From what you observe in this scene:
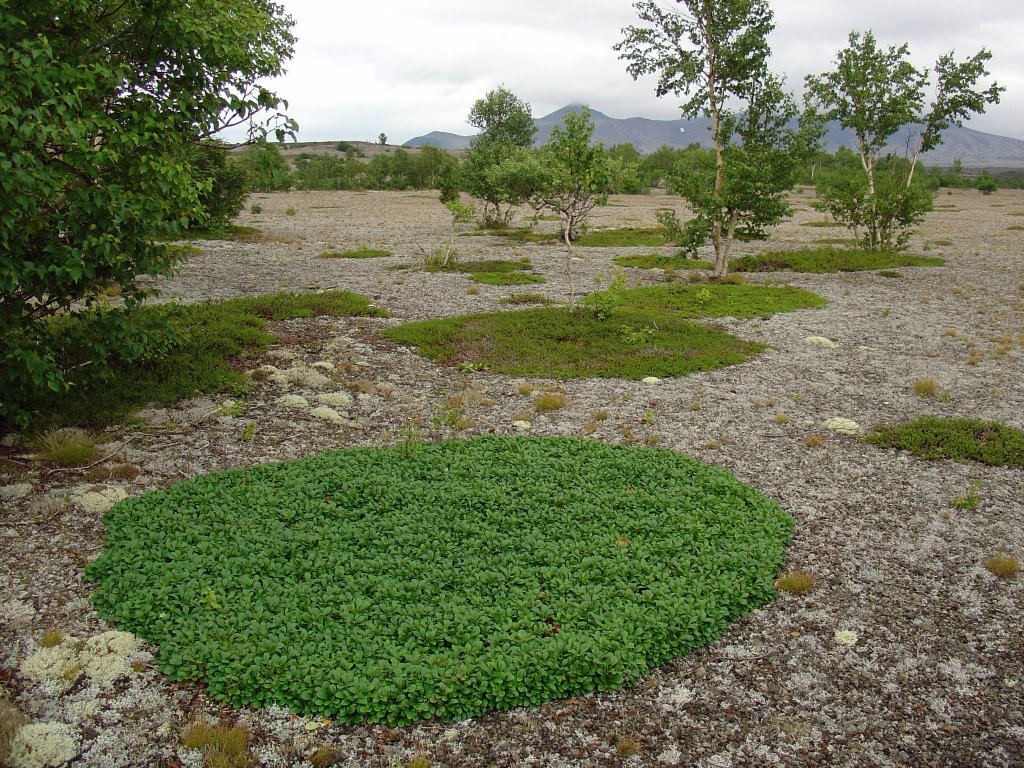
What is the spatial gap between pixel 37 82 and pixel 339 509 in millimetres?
5410

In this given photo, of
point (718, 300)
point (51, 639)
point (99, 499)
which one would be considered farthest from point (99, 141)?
point (718, 300)

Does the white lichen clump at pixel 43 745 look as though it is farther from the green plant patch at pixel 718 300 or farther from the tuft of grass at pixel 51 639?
the green plant patch at pixel 718 300

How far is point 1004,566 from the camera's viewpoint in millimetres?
6918

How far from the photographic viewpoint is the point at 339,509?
7582mm

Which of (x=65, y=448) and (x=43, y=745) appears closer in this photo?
Result: (x=43, y=745)

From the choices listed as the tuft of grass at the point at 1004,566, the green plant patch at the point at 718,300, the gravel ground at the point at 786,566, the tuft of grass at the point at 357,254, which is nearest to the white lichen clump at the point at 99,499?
the gravel ground at the point at 786,566

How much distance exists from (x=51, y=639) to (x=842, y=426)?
34.4 feet

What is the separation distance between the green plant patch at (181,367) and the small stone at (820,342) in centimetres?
1233

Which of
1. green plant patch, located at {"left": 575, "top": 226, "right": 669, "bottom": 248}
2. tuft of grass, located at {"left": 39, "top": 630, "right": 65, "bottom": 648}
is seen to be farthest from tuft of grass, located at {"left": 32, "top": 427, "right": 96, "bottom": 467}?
green plant patch, located at {"left": 575, "top": 226, "right": 669, "bottom": 248}

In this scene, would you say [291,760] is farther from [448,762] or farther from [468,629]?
[468,629]

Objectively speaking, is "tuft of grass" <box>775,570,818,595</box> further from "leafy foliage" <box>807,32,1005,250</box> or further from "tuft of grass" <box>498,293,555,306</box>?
"leafy foliage" <box>807,32,1005,250</box>

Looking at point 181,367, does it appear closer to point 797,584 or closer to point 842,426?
point 797,584

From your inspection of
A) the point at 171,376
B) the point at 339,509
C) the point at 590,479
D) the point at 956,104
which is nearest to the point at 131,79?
the point at 171,376

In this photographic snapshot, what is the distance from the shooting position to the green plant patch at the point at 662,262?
28672 millimetres
